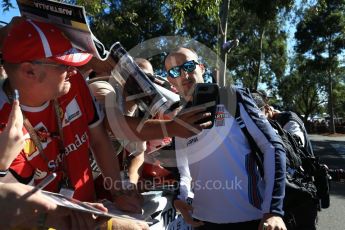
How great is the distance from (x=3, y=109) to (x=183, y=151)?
148 cm

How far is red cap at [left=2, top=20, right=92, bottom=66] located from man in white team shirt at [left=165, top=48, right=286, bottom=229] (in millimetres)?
853

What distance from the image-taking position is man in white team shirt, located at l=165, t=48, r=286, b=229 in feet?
7.86

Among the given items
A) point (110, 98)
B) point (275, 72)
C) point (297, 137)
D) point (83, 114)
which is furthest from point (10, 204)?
point (275, 72)

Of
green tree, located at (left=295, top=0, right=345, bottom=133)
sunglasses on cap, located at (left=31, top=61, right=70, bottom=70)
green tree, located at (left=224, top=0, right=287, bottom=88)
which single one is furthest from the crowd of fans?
green tree, located at (left=295, top=0, right=345, bottom=133)

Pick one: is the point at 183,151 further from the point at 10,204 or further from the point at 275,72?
the point at 275,72

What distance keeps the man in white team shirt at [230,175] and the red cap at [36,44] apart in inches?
33.6

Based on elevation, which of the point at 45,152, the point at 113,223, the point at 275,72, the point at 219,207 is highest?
the point at 275,72

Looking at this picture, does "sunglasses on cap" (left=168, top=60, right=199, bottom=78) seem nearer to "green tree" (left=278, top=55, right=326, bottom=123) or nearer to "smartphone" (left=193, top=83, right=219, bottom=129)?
"smartphone" (left=193, top=83, right=219, bottom=129)

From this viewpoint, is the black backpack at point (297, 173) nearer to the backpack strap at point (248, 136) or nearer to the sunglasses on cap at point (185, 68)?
the backpack strap at point (248, 136)

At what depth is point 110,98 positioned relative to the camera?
2.32m

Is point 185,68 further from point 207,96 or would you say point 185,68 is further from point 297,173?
point 297,173

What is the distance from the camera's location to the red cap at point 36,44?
5.49 ft

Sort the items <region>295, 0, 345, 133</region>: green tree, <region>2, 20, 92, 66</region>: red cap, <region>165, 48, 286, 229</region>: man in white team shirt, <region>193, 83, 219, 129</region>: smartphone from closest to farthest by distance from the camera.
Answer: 1. <region>2, 20, 92, 66</region>: red cap
2. <region>193, 83, 219, 129</region>: smartphone
3. <region>165, 48, 286, 229</region>: man in white team shirt
4. <region>295, 0, 345, 133</region>: green tree

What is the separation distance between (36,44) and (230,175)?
1425 mm
